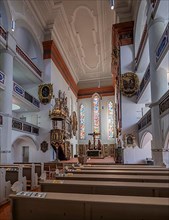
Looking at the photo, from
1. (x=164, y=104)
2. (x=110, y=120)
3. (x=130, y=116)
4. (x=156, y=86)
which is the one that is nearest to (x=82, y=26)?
(x=130, y=116)

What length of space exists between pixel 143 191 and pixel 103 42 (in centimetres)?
1502

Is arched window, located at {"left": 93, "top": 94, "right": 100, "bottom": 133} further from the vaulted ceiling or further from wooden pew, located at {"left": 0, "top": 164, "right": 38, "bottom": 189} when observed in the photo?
wooden pew, located at {"left": 0, "top": 164, "right": 38, "bottom": 189}

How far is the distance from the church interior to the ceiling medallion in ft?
0.19

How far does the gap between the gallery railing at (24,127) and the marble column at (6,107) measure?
714mm

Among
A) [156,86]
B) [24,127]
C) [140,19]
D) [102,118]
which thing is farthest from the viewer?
[102,118]

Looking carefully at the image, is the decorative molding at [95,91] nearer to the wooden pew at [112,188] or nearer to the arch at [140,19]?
the arch at [140,19]

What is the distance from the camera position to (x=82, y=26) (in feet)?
46.3

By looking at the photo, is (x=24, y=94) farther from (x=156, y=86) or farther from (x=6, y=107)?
(x=156, y=86)

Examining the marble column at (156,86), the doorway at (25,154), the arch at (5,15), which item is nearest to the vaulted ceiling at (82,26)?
the arch at (5,15)

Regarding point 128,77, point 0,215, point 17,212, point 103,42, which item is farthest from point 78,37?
point 17,212

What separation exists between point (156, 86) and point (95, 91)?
16122mm

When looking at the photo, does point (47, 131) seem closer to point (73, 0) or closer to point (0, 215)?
point (73, 0)

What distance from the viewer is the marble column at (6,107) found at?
9.12 m

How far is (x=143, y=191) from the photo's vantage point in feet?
8.14
